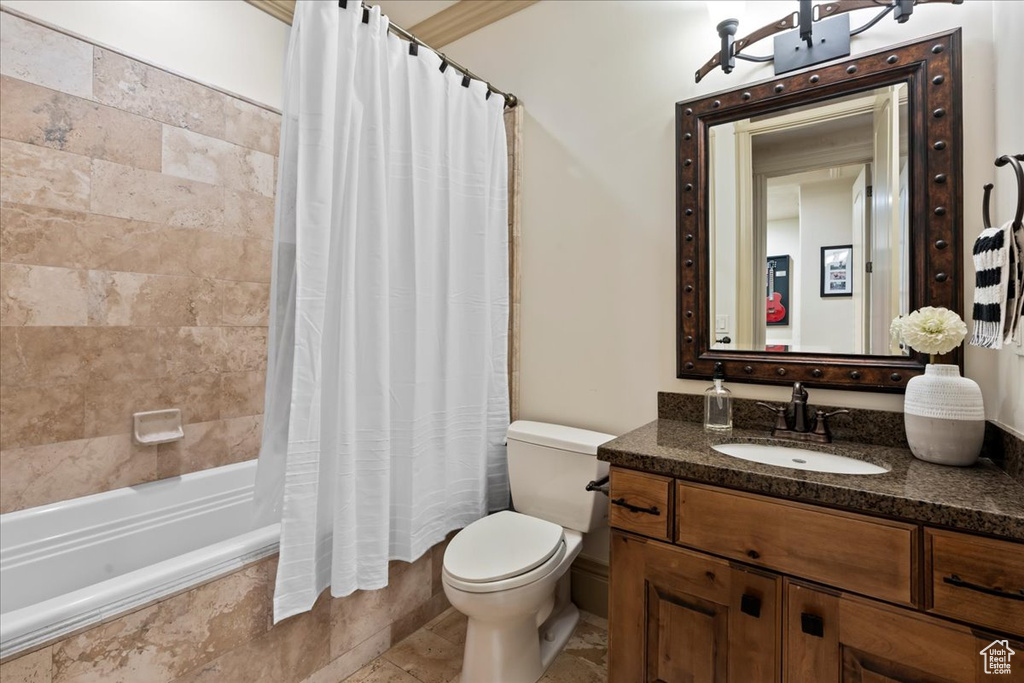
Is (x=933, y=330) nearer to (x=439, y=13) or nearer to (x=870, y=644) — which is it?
(x=870, y=644)

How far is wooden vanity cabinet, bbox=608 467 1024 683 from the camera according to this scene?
2.97 ft

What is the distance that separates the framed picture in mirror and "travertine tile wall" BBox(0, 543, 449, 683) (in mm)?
1782

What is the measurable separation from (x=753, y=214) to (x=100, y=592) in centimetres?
212

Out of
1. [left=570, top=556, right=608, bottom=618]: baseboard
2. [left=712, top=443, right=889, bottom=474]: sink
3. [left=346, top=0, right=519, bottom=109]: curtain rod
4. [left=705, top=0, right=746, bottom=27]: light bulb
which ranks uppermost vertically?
[left=705, top=0, right=746, bottom=27]: light bulb

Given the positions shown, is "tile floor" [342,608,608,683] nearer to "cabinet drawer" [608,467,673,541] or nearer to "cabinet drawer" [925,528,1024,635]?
"cabinet drawer" [608,467,673,541]

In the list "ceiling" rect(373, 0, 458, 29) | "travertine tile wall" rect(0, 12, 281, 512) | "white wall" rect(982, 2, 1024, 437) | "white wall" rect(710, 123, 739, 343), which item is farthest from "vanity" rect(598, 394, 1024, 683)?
"ceiling" rect(373, 0, 458, 29)

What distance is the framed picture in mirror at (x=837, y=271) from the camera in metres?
1.48

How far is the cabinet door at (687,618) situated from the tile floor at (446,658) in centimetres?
40

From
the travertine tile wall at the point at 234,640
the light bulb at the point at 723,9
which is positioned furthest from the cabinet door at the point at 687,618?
the light bulb at the point at 723,9

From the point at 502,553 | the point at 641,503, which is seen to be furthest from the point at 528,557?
the point at 641,503

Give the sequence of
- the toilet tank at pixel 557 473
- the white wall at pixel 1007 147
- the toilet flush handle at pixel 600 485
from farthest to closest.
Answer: the toilet tank at pixel 557 473, the toilet flush handle at pixel 600 485, the white wall at pixel 1007 147

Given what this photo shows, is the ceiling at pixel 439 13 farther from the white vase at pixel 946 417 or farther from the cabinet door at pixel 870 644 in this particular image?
the cabinet door at pixel 870 644

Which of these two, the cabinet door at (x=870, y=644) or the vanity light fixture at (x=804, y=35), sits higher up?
the vanity light fixture at (x=804, y=35)

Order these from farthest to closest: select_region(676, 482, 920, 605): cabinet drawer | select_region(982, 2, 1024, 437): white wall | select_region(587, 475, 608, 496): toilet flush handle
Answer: select_region(587, 475, 608, 496): toilet flush handle
select_region(982, 2, 1024, 437): white wall
select_region(676, 482, 920, 605): cabinet drawer
